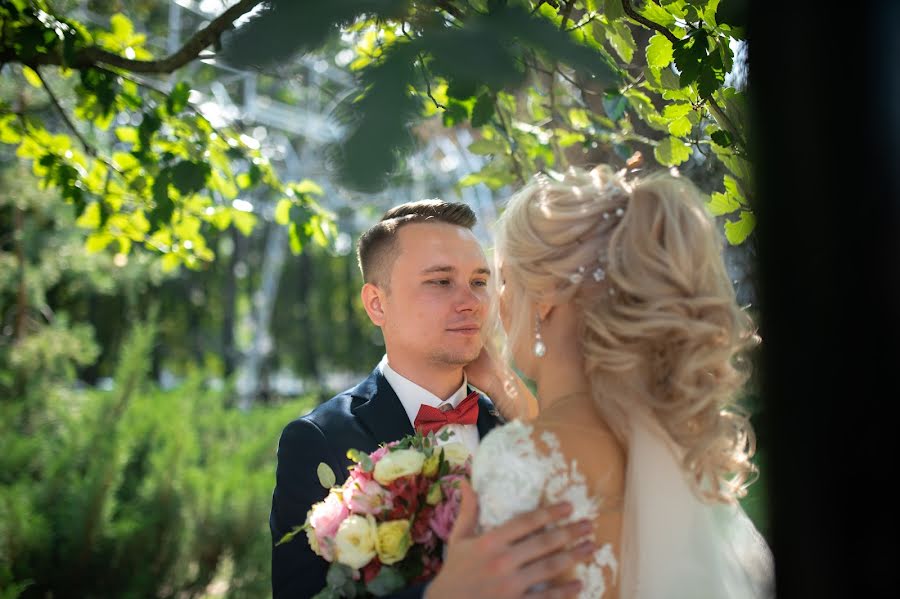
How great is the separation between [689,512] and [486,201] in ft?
46.5

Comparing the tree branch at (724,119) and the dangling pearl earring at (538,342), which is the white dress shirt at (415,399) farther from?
the tree branch at (724,119)

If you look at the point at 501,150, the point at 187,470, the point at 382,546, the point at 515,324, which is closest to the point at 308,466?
the point at 382,546

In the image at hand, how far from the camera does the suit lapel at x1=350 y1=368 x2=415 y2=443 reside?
107 inches

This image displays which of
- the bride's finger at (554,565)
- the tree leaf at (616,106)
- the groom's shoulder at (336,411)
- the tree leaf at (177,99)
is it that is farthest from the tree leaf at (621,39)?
the tree leaf at (177,99)

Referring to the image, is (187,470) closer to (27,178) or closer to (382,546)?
(27,178)

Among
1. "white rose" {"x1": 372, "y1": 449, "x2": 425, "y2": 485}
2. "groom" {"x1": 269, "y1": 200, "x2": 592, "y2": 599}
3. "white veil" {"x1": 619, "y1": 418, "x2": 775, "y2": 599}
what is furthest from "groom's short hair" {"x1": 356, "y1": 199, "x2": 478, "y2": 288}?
"white veil" {"x1": 619, "y1": 418, "x2": 775, "y2": 599}

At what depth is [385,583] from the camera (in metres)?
1.81

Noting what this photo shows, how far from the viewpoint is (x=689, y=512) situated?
1.87m

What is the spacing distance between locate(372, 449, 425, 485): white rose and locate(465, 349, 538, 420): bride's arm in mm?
510

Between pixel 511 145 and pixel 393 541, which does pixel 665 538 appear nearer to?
pixel 393 541

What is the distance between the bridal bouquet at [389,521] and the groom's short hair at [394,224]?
1.18m

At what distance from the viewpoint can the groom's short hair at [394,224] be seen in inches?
120

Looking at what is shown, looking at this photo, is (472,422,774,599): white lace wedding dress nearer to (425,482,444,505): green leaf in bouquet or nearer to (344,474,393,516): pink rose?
(425,482,444,505): green leaf in bouquet

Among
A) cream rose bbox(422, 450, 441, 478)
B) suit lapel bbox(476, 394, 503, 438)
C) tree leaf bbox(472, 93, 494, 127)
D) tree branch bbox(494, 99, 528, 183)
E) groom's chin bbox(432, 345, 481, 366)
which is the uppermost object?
tree branch bbox(494, 99, 528, 183)
